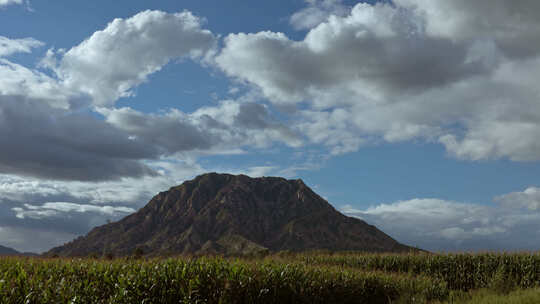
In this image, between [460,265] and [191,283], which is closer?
[191,283]

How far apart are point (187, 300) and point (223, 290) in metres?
1.46

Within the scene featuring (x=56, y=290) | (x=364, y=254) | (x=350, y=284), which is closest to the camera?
(x=56, y=290)

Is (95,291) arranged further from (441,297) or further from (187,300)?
(441,297)

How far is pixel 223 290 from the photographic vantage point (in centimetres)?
1458

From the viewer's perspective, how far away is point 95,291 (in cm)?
1383

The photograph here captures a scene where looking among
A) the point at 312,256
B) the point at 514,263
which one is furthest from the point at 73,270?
the point at 514,263

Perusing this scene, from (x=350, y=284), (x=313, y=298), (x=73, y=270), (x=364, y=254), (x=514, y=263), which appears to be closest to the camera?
(x=73, y=270)

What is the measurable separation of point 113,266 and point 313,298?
25.9 ft

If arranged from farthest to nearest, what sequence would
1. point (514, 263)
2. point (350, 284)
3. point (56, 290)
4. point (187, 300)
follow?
point (514, 263) → point (350, 284) → point (187, 300) → point (56, 290)

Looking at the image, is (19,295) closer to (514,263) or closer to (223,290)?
(223,290)

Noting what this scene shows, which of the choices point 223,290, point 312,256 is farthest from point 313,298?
point 312,256

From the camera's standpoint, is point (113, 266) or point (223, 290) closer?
point (223, 290)

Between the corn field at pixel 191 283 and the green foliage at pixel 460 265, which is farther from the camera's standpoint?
the green foliage at pixel 460 265

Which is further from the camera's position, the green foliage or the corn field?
the green foliage
